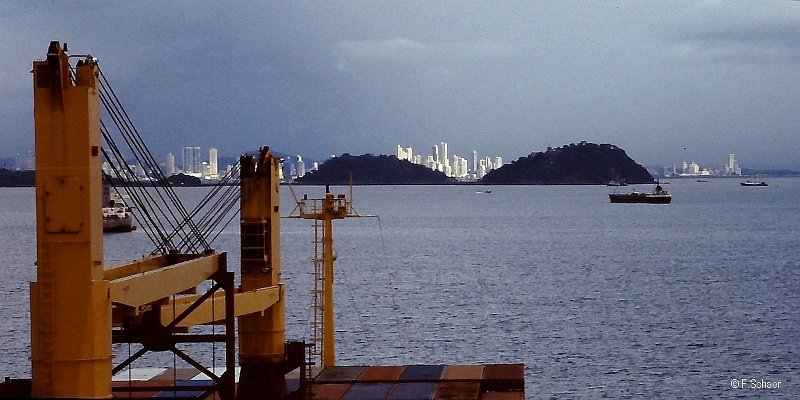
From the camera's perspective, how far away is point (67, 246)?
43.4 feet

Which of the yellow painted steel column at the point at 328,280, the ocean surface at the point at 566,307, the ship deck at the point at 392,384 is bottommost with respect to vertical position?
the ocean surface at the point at 566,307

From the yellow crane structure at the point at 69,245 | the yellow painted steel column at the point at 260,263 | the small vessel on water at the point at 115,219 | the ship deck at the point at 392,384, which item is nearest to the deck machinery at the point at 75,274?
the yellow crane structure at the point at 69,245

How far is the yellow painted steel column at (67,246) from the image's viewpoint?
1314cm

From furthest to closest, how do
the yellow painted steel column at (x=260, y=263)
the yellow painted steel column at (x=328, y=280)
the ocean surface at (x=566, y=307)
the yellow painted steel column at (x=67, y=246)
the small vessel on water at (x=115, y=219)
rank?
1. the small vessel on water at (x=115, y=219)
2. the ocean surface at (x=566, y=307)
3. the yellow painted steel column at (x=328, y=280)
4. the yellow painted steel column at (x=260, y=263)
5. the yellow painted steel column at (x=67, y=246)

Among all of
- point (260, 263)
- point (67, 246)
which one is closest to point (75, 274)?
point (67, 246)

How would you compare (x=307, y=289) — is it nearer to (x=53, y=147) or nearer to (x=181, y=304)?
(x=181, y=304)

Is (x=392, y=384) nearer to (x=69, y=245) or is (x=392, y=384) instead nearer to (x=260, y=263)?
(x=260, y=263)

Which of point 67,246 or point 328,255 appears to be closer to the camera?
point 67,246

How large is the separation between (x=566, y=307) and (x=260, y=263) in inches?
1181

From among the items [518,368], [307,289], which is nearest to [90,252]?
[518,368]

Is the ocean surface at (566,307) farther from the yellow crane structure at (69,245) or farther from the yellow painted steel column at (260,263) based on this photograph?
the yellow crane structure at (69,245)

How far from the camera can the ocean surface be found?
115ft

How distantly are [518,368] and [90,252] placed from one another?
14023 millimetres

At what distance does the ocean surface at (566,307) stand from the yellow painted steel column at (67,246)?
19623 millimetres
